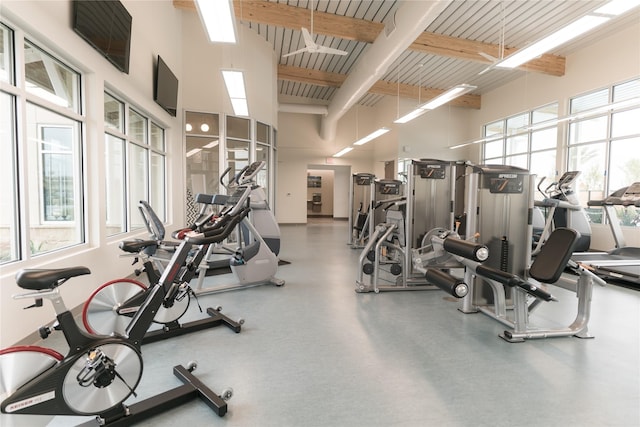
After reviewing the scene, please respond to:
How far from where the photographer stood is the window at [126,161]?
15.6 feet

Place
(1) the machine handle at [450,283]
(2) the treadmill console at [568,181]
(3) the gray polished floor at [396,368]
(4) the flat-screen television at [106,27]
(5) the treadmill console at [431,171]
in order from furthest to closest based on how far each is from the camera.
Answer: (2) the treadmill console at [568,181] → (5) the treadmill console at [431,171] → (4) the flat-screen television at [106,27] → (1) the machine handle at [450,283] → (3) the gray polished floor at [396,368]

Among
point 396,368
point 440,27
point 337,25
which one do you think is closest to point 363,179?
point 337,25

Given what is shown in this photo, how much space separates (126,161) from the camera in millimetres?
5129

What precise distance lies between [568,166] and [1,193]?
407 inches

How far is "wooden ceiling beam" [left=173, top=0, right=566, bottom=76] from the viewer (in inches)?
250

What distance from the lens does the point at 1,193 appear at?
274cm

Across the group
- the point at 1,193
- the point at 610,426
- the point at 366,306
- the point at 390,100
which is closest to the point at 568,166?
the point at 390,100

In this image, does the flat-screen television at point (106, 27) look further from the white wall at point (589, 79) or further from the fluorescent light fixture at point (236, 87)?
the white wall at point (589, 79)

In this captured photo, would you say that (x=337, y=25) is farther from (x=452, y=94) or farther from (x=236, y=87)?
(x=236, y=87)

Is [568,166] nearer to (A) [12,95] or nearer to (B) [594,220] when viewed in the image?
(B) [594,220]

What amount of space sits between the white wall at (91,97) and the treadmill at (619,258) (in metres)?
6.28

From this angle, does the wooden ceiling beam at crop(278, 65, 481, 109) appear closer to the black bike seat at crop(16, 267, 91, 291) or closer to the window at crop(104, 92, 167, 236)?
the window at crop(104, 92, 167, 236)

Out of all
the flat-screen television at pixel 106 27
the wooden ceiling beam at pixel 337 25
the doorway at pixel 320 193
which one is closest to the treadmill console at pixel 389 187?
the wooden ceiling beam at pixel 337 25

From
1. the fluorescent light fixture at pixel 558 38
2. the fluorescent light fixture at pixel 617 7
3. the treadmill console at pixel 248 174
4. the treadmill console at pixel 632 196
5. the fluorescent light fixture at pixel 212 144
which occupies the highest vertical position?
the fluorescent light fixture at pixel 558 38
